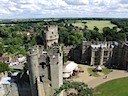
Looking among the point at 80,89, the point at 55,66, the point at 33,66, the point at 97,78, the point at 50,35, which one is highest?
the point at 50,35

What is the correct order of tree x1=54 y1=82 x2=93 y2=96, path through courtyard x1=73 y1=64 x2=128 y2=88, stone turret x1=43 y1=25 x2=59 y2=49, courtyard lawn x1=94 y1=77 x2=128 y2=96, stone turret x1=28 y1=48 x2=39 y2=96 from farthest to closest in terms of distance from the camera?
stone turret x1=43 y1=25 x2=59 y2=49
path through courtyard x1=73 y1=64 x2=128 y2=88
courtyard lawn x1=94 y1=77 x2=128 y2=96
stone turret x1=28 y1=48 x2=39 y2=96
tree x1=54 y1=82 x2=93 y2=96

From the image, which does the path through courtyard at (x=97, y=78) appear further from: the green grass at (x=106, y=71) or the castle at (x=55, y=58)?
the castle at (x=55, y=58)

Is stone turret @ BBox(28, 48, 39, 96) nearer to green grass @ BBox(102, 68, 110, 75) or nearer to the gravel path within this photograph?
the gravel path

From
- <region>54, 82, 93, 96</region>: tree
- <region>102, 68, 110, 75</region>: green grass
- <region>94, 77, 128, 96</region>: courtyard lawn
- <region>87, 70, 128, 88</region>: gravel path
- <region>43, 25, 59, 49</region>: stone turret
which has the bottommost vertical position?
<region>94, 77, 128, 96</region>: courtyard lawn

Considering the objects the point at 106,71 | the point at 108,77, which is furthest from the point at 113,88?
the point at 106,71

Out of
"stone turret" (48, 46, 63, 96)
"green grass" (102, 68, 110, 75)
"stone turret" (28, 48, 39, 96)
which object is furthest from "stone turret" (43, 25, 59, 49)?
"green grass" (102, 68, 110, 75)

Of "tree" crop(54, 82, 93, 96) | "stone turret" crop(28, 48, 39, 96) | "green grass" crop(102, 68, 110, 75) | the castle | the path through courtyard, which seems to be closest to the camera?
"tree" crop(54, 82, 93, 96)

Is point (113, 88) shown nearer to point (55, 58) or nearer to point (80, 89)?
point (80, 89)

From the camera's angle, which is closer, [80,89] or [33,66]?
[33,66]
